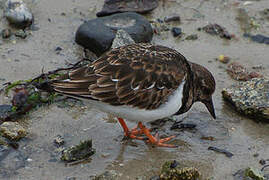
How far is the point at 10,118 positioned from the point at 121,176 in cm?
129

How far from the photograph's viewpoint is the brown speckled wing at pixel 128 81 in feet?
13.0

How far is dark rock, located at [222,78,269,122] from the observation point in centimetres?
457

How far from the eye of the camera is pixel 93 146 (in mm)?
4320

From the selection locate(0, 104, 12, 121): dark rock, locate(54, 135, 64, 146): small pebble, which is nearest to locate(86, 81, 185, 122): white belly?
locate(54, 135, 64, 146): small pebble

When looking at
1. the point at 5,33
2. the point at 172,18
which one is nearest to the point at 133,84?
the point at 5,33

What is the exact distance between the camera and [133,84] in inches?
157

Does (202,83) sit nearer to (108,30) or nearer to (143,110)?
(143,110)

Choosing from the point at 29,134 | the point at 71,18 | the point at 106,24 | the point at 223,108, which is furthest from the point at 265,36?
the point at 29,134

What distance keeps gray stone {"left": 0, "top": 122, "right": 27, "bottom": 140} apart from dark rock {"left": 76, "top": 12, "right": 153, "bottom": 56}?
5.16 ft

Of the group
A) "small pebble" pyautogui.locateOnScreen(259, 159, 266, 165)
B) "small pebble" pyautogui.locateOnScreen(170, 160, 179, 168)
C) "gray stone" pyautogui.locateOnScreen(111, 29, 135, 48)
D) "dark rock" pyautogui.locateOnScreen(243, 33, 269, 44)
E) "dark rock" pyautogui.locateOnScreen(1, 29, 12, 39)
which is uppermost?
"gray stone" pyautogui.locateOnScreen(111, 29, 135, 48)

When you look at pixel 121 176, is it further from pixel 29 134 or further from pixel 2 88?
pixel 2 88

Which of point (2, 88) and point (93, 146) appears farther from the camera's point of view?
point (2, 88)

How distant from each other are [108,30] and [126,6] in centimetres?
87

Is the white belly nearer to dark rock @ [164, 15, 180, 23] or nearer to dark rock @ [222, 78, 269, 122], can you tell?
dark rock @ [222, 78, 269, 122]
